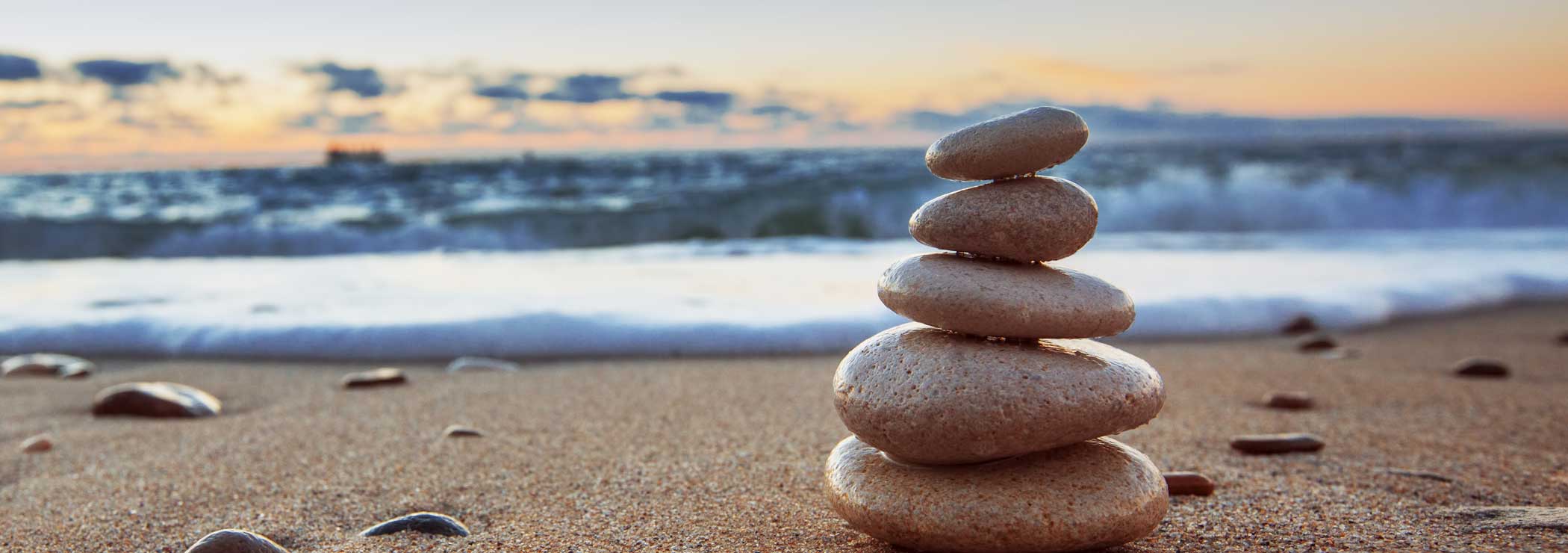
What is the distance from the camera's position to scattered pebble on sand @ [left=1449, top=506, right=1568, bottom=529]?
2.23 metres

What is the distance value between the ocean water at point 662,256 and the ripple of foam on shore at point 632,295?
0.09ft

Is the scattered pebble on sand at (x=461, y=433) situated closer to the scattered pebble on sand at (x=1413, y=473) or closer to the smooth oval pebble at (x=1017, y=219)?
the smooth oval pebble at (x=1017, y=219)

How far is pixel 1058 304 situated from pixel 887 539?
0.62 meters

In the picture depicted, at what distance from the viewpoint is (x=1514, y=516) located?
7.67 ft

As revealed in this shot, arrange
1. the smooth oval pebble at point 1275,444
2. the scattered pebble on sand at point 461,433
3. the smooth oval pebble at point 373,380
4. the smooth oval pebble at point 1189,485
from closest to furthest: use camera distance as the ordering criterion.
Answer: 1. the smooth oval pebble at point 1189,485
2. the smooth oval pebble at point 1275,444
3. the scattered pebble on sand at point 461,433
4. the smooth oval pebble at point 373,380

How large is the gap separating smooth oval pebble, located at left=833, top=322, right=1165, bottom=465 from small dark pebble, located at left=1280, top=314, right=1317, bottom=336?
4935 millimetres

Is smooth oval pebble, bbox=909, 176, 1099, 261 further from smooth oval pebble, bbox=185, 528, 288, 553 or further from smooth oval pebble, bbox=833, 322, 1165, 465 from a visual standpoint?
smooth oval pebble, bbox=185, 528, 288, 553

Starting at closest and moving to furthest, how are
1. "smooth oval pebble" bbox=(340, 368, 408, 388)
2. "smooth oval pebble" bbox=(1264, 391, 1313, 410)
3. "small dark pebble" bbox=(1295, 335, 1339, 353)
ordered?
"smooth oval pebble" bbox=(1264, 391, 1313, 410) → "smooth oval pebble" bbox=(340, 368, 408, 388) → "small dark pebble" bbox=(1295, 335, 1339, 353)

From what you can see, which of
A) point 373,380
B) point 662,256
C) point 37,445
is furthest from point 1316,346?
point 662,256

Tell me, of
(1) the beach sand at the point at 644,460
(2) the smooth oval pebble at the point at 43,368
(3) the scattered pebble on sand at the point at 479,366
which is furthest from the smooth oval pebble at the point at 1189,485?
(2) the smooth oval pebble at the point at 43,368

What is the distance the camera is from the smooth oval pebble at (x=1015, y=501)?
201 cm

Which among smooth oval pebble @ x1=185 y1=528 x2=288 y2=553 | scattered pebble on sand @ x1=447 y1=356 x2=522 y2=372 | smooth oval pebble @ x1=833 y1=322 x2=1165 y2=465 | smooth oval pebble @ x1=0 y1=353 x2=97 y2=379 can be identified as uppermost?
smooth oval pebble @ x1=833 y1=322 x2=1165 y2=465

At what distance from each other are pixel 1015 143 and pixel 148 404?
3626 millimetres

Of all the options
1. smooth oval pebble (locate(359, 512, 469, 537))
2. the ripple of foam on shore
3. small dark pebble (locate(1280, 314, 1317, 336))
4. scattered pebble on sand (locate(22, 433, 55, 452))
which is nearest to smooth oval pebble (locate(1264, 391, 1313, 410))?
the ripple of foam on shore
